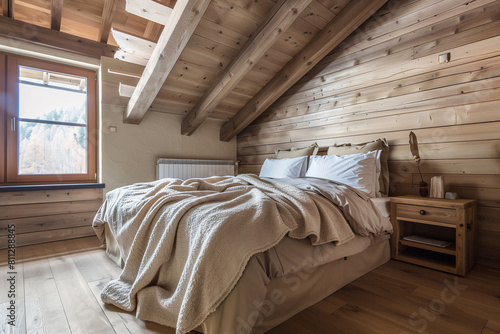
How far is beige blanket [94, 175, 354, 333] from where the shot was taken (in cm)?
99

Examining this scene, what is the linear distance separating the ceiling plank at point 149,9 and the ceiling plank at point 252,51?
81cm

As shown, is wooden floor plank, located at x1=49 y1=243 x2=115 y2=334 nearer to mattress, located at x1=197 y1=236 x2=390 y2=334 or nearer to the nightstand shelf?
mattress, located at x1=197 y1=236 x2=390 y2=334

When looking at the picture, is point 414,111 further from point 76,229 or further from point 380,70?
point 76,229

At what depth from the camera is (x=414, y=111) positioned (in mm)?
2338

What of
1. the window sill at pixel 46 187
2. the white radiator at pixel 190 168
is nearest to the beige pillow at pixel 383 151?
the white radiator at pixel 190 168

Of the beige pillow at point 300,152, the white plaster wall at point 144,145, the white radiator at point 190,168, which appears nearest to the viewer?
the beige pillow at point 300,152

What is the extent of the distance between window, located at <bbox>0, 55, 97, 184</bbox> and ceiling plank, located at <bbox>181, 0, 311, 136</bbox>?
50.8 inches

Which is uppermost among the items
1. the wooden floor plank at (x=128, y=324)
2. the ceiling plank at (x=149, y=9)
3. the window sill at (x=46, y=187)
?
the ceiling plank at (x=149, y=9)

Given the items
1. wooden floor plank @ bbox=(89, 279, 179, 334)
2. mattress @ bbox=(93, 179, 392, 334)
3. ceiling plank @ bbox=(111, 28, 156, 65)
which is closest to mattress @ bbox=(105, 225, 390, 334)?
mattress @ bbox=(93, 179, 392, 334)

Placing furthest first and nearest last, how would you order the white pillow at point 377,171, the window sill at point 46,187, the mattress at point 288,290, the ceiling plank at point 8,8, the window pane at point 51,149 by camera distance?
the window pane at point 51,149, the ceiling plank at point 8,8, the window sill at point 46,187, the white pillow at point 377,171, the mattress at point 288,290

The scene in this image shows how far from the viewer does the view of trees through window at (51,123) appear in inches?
112

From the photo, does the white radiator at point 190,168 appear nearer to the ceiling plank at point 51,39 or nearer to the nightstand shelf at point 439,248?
the ceiling plank at point 51,39

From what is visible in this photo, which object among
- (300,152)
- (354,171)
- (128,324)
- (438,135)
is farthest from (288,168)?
(128,324)

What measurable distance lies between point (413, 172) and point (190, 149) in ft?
8.91
